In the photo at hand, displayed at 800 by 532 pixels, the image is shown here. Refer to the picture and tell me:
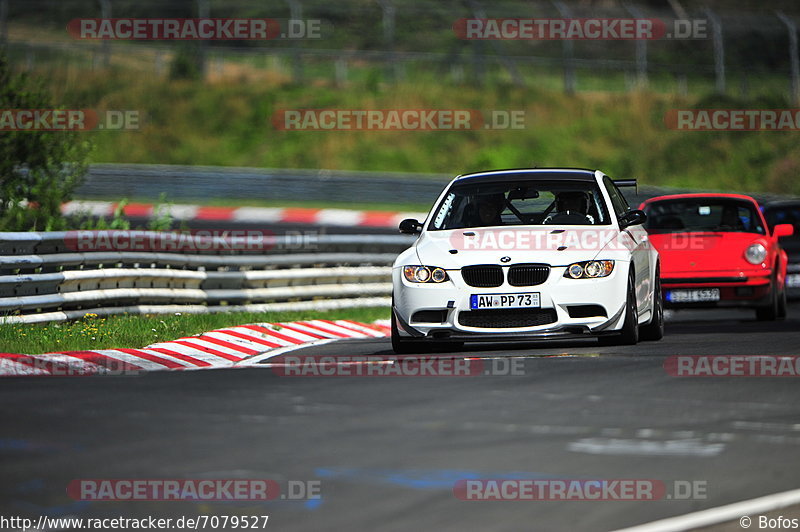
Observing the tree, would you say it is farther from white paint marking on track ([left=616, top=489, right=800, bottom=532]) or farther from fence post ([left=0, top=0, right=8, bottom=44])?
fence post ([left=0, top=0, right=8, bottom=44])

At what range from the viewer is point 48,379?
990 centimetres

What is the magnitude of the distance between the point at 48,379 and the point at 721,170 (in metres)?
34.7

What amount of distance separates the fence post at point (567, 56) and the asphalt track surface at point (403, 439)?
2837cm

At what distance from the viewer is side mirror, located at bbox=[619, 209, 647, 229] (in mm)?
12883

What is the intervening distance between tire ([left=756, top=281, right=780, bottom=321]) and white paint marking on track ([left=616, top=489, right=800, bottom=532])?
10.8 m

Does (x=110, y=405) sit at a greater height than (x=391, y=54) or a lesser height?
lesser

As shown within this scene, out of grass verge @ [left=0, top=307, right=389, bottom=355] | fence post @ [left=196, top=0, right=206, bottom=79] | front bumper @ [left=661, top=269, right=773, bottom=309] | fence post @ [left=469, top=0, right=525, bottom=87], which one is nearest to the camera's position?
grass verge @ [left=0, top=307, right=389, bottom=355]

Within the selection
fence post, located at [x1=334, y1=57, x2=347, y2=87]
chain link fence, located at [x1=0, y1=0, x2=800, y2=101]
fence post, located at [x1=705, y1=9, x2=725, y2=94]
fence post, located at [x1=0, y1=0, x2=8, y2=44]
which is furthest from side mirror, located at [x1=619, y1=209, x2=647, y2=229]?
fence post, located at [x1=334, y1=57, x2=347, y2=87]

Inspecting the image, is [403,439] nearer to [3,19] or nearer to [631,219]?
[631,219]

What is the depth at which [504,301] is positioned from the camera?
38.8 ft

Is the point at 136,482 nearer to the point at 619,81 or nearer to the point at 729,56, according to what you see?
the point at 619,81

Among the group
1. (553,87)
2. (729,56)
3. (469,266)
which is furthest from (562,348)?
(729,56)

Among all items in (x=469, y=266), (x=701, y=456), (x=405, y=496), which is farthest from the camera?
(x=469, y=266)

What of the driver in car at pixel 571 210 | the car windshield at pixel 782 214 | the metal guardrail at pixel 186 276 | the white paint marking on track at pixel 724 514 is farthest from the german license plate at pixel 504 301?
the car windshield at pixel 782 214
